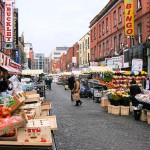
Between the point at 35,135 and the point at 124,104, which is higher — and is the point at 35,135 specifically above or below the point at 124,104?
above

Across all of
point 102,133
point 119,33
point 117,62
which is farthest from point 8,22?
point 102,133

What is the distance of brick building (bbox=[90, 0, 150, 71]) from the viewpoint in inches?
1028

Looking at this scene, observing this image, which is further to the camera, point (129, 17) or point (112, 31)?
point (112, 31)

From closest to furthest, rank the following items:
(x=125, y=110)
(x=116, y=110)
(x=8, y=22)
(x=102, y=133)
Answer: (x=102, y=133) < (x=125, y=110) < (x=116, y=110) < (x=8, y=22)

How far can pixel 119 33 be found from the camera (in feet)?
111

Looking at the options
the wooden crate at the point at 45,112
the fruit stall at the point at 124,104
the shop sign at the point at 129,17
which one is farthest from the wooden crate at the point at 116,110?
the shop sign at the point at 129,17

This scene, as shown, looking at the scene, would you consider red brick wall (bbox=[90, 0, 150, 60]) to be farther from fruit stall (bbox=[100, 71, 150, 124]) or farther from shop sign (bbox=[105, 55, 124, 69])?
fruit stall (bbox=[100, 71, 150, 124])

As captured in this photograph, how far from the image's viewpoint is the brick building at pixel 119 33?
2612cm

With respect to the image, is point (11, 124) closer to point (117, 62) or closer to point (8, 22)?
point (8, 22)

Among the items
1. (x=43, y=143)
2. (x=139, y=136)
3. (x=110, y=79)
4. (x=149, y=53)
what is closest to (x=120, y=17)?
(x=149, y=53)

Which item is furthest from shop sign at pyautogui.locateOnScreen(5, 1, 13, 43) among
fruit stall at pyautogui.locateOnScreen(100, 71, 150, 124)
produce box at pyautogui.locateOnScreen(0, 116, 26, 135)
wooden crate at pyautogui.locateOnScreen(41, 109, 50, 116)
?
produce box at pyautogui.locateOnScreen(0, 116, 26, 135)

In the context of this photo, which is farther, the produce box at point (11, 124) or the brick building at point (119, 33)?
the brick building at point (119, 33)

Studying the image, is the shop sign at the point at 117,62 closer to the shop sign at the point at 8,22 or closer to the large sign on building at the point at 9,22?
the large sign on building at the point at 9,22

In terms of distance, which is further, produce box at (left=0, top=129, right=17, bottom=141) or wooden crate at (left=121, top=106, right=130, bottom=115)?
wooden crate at (left=121, top=106, right=130, bottom=115)
